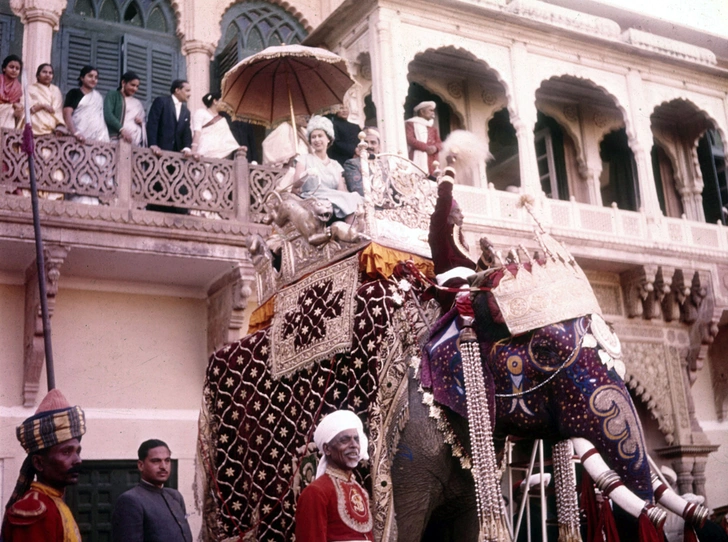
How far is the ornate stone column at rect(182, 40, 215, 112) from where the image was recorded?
12.3 metres

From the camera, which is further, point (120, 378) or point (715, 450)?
point (715, 450)

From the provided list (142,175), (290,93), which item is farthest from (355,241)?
(142,175)

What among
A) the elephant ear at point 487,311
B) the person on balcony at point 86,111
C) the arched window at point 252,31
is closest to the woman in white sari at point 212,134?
the person on balcony at point 86,111

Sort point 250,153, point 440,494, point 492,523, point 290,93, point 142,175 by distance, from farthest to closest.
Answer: point 250,153
point 142,175
point 290,93
point 440,494
point 492,523

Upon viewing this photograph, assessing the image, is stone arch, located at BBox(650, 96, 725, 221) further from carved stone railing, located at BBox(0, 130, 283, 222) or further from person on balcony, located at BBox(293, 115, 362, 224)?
person on balcony, located at BBox(293, 115, 362, 224)

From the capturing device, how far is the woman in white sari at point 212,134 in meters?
10.8

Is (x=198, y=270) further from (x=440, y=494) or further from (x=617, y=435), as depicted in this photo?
(x=617, y=435)

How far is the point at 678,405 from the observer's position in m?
13.8

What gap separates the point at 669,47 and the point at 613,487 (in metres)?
11.7

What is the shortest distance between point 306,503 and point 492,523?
3.27ft

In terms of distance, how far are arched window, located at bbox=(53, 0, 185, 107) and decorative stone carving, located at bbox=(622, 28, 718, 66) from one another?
657 centimetres

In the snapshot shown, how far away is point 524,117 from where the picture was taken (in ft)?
42.7

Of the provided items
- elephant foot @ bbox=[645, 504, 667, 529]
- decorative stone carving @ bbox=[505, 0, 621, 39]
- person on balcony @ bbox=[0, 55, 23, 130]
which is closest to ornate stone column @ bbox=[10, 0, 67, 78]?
person on balcony @ bbox=[0, 55, 23, 130]

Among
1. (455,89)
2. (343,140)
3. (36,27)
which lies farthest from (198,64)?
(455,89)
